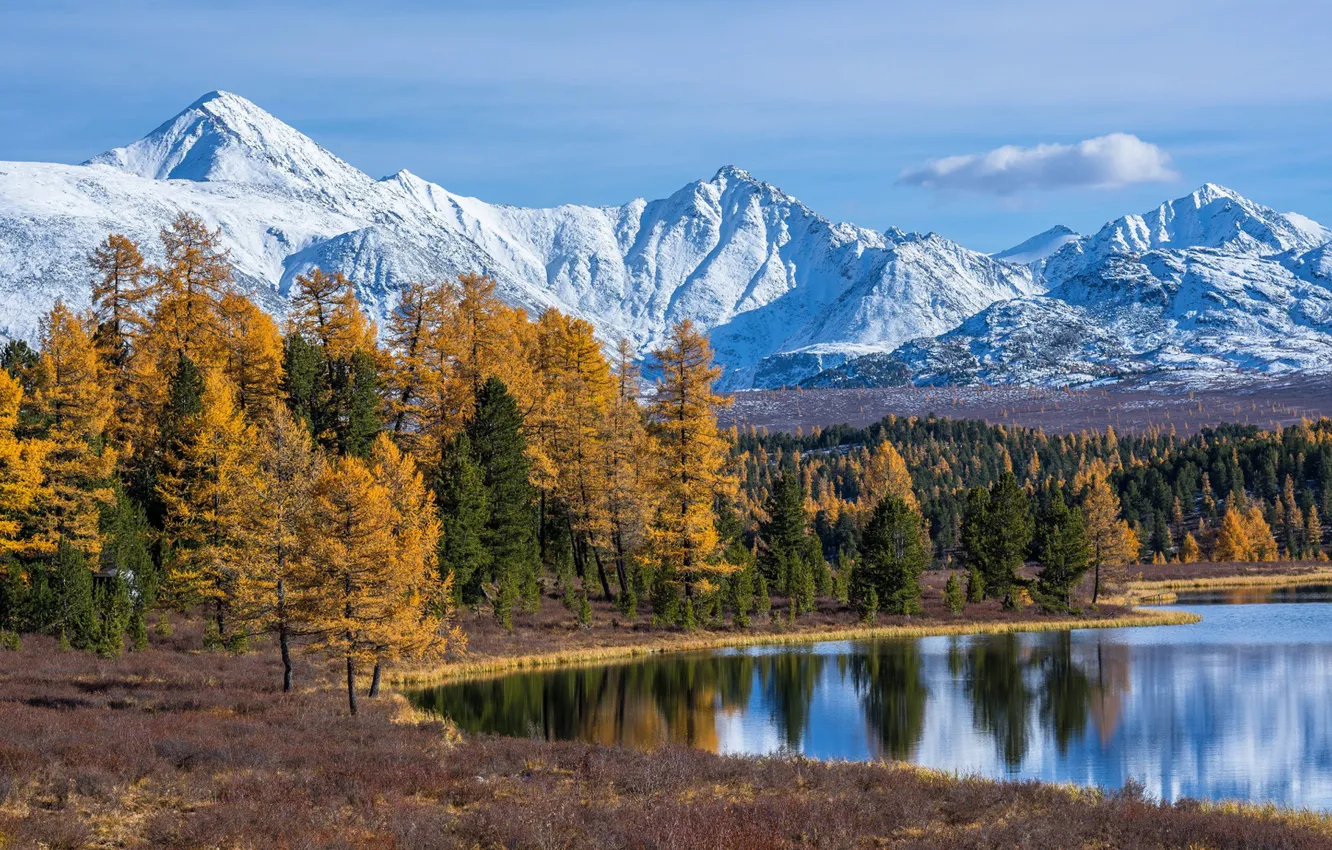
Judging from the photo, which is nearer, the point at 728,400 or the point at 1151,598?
the point at 728,400

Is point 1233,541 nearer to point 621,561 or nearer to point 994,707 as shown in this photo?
point 621,561

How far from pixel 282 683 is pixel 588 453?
1039 inches

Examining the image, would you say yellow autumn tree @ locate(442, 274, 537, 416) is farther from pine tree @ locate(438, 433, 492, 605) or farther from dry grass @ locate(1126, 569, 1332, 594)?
dry grass @ locate(1126, 569, 1332, 594)

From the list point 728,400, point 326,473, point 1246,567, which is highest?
point 728,400

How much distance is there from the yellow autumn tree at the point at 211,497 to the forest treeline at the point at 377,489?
204mm

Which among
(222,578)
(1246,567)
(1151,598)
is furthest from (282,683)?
(1246,567)

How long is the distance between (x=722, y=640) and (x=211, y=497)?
29691 mm

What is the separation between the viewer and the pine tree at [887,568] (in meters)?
76.8

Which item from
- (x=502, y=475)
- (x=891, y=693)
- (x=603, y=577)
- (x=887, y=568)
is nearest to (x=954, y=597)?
(x=887, y=568)

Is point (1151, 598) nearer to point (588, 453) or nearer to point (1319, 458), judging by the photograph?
point (588, 453)

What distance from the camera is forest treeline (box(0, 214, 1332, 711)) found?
4112 centimetres

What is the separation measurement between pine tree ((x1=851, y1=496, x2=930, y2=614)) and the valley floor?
4563 centimetres

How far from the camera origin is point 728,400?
6481 centimetres

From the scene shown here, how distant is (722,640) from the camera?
6700 centimetres
